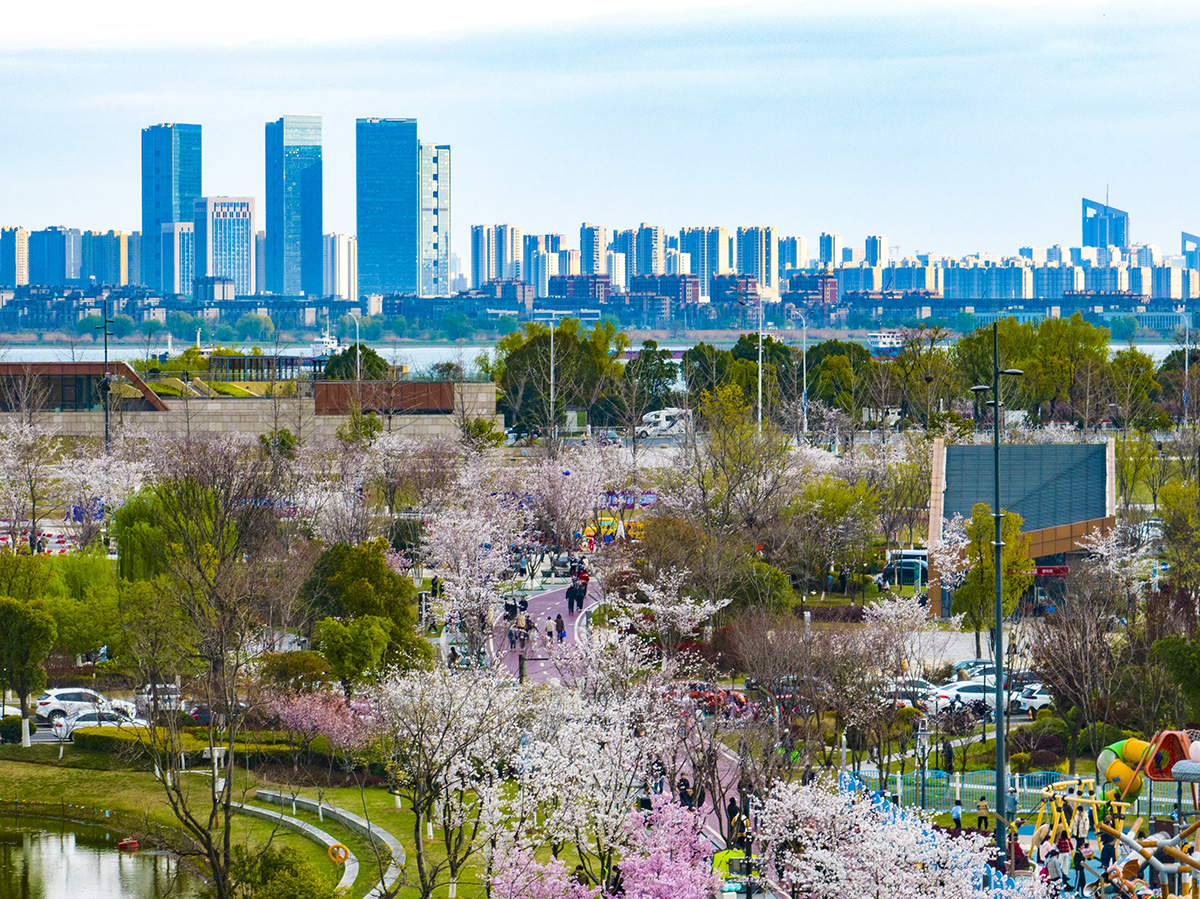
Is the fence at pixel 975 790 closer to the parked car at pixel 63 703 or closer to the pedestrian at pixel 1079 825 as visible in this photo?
the pedestrian at pixel 1079 825

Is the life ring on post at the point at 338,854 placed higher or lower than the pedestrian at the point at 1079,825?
lower

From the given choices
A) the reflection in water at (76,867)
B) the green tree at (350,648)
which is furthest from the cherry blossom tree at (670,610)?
the reflection in water at (76,867)

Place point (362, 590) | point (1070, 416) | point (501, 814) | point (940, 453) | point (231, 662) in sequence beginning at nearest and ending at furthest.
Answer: point (501, 814) < point (231, 662) < point (362, 590) < point (940, 453) < point (1070, 416)

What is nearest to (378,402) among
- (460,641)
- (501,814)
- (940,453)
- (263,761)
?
(940,453)

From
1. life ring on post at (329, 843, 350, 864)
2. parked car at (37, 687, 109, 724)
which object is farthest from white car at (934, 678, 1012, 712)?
parked car at (37, 687, 109, 724)

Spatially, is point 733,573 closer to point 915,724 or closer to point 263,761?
point 915,724
